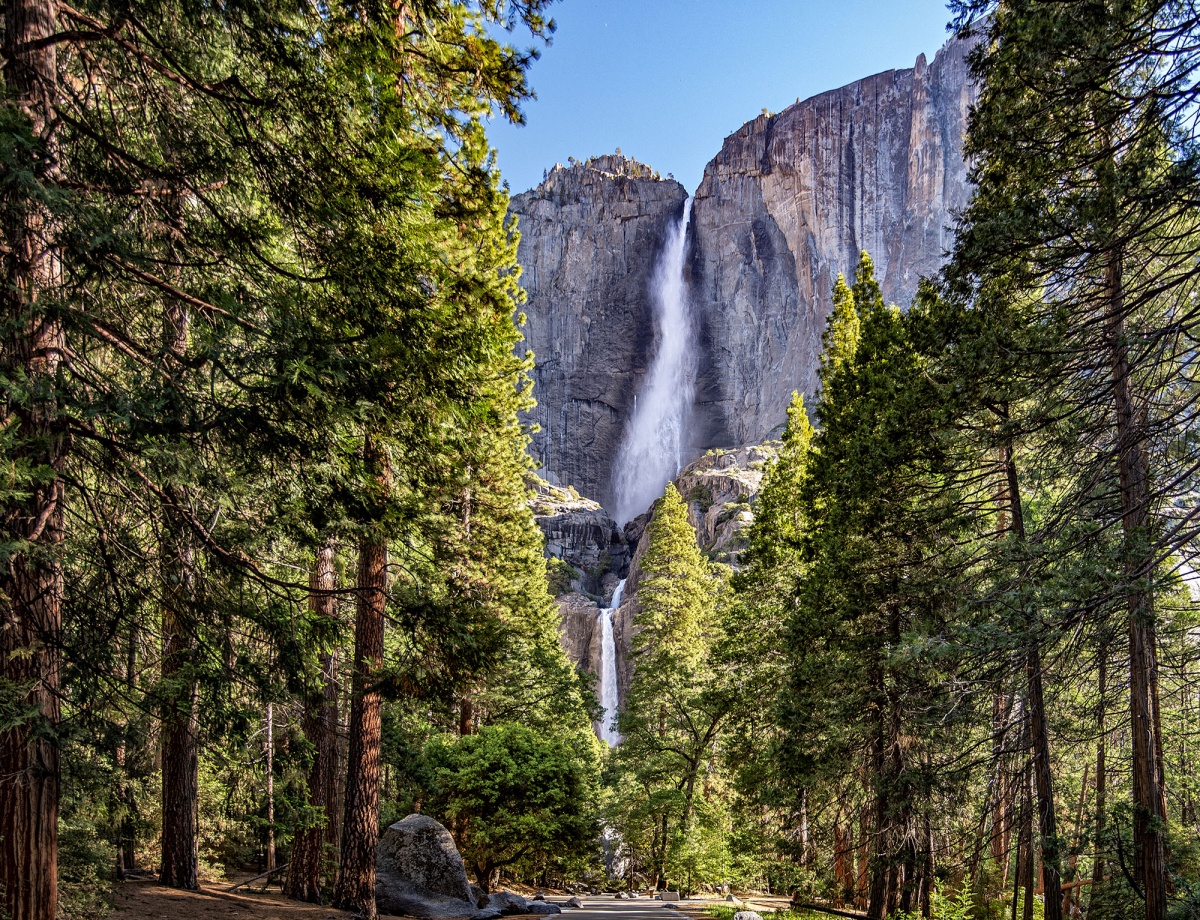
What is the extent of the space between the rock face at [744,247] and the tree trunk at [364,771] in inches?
2209

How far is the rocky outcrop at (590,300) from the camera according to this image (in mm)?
70312

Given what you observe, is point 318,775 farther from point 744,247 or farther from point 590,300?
point 590,300

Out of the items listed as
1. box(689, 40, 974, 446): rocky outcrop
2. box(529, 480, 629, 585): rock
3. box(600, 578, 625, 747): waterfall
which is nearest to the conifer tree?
box(600, 578, 625, 747): waterfall

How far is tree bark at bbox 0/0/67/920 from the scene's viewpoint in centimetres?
394

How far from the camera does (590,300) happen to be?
74.0 m

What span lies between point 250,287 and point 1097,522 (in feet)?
28.1

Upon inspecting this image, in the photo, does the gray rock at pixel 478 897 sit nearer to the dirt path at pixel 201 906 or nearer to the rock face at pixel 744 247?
the dirt path at pixel 201 906

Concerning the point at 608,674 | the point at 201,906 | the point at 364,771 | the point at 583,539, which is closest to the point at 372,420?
the point at 364,771

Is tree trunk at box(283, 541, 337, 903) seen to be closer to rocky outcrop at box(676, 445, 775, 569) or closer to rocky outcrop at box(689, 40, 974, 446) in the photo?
rocky outcrop at box(676, 445, 775, 569)

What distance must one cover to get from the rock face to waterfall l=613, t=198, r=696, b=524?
1087 millimetres

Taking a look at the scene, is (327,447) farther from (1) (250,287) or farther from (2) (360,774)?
(2) (360,774)

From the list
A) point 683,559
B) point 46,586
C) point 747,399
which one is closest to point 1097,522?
point 46,586

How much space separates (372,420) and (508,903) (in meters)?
10.5

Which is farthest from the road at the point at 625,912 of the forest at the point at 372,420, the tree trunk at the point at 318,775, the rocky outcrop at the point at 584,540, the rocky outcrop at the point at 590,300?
the rocky outcrop at the point at 590,300
